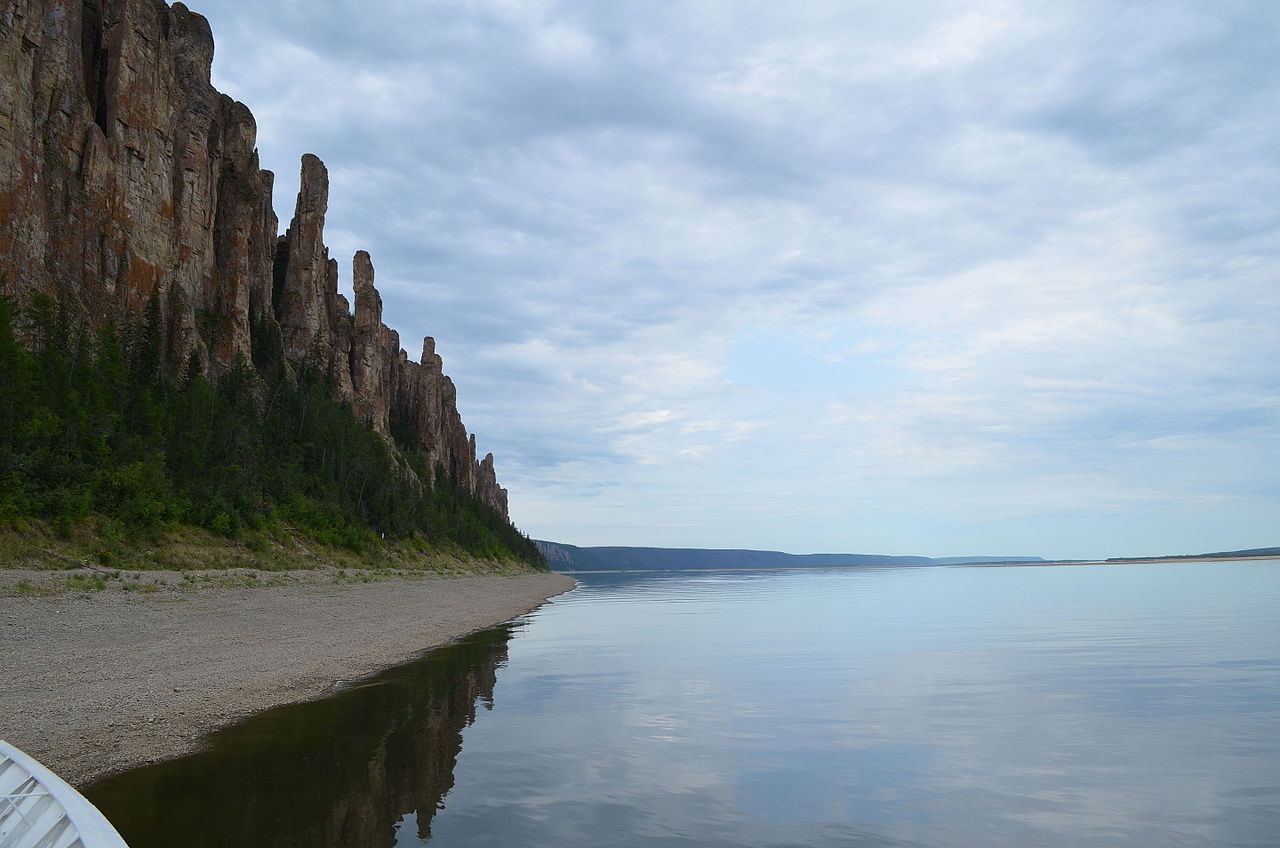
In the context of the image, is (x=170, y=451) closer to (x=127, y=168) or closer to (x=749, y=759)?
(x=127, y=168)

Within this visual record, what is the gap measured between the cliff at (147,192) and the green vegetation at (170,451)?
3226mm

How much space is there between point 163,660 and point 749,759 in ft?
46.4

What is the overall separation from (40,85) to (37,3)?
18.0 ft

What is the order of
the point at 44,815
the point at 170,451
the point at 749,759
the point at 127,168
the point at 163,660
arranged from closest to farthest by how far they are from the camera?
the point at 44,815 < the point at 749,759 < the point at 163,660 < the point at 170,451 < the point at 127,168

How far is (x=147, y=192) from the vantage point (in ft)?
205

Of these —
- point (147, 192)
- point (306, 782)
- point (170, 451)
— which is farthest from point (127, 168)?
point (306, 782)

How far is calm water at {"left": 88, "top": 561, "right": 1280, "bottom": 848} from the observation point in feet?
29.3

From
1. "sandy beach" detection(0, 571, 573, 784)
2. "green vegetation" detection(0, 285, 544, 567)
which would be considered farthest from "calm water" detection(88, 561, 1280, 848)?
"green vegetation" detection(0, 285, 544, 567)

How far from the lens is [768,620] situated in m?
40.8

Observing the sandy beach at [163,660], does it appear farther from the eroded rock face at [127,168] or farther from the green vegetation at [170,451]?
the eroded rock face at [127,168]

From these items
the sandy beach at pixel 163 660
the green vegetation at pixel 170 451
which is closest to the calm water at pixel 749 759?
the sandy beach at pixel 163 660

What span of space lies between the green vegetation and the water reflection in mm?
22090

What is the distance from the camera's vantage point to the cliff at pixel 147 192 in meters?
50.2

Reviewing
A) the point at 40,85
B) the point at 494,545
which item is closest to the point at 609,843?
the point at 40,85
